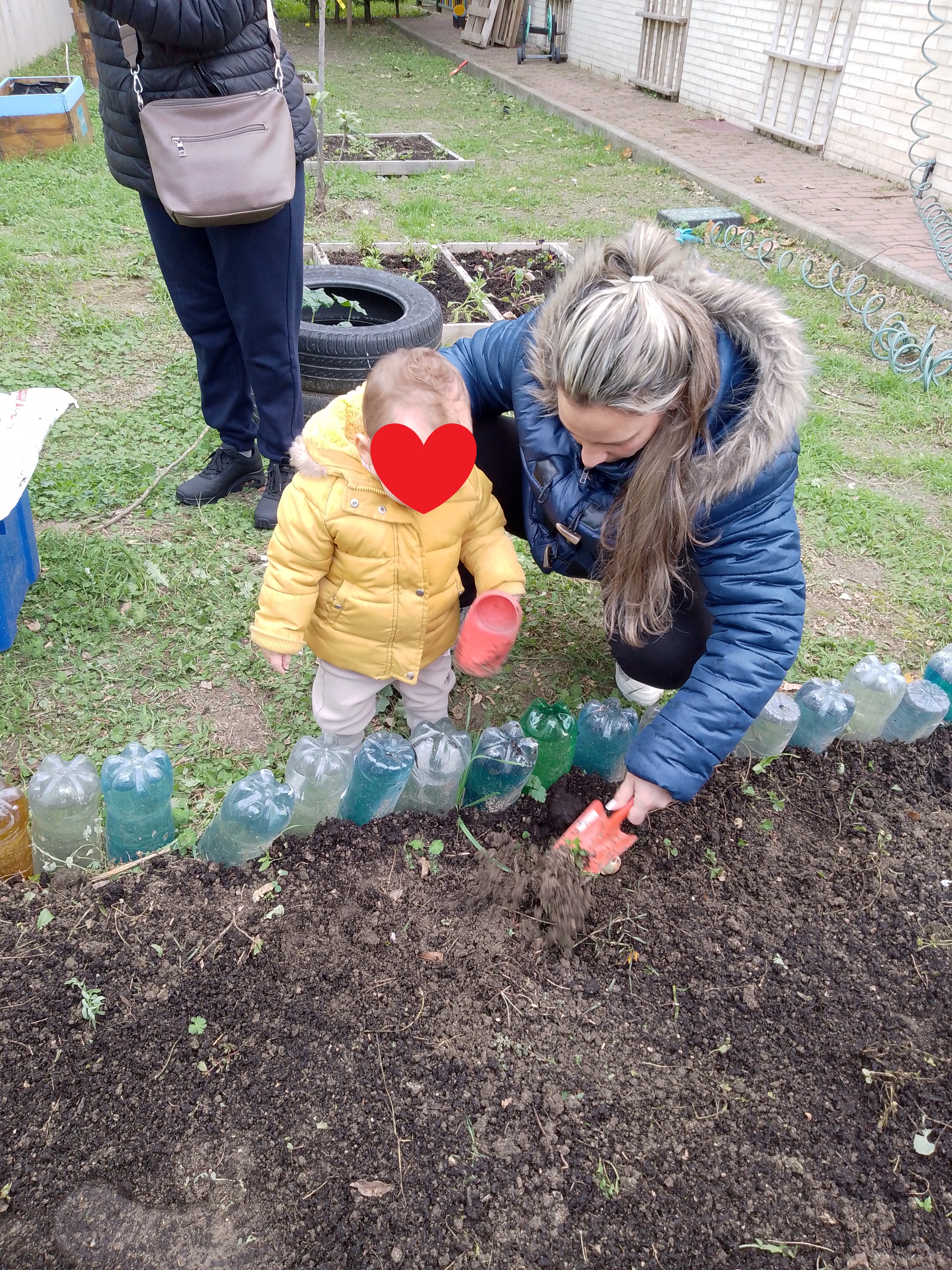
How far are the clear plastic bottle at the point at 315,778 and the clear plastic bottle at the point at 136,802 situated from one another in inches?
9.9

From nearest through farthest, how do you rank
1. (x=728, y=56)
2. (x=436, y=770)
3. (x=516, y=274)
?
(x=436, y=770), (x=516, y=274), (x=728, y=56)

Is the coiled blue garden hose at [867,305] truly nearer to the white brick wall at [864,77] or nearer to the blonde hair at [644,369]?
the white brick wall at [864,77]

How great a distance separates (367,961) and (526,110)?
11.3 metres

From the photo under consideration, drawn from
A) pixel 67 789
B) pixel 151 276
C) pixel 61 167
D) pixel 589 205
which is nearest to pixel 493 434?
pixel 67 789

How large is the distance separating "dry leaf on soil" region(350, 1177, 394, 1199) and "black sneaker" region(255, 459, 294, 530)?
213cm

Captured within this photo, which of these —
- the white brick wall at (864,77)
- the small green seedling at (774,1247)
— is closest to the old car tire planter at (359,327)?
the small green seedling at (774,1247)

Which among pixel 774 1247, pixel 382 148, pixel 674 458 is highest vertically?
pixel 674 458

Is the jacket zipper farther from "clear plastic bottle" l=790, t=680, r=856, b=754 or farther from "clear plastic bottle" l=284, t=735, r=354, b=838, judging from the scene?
"clear plastic bottle" l=790, t=680, r=856, b=754

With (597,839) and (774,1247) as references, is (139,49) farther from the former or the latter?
(774,1247)

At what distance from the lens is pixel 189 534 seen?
3.09 m

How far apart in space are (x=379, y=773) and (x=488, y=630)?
1.26 ft

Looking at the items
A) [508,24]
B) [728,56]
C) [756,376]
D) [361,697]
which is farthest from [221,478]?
[508,24]

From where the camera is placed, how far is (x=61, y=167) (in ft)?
22.0

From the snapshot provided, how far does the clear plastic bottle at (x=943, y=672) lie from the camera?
248 cm
